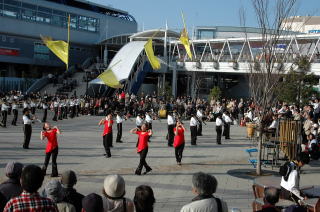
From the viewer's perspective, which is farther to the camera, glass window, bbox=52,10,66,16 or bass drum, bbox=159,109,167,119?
glass window, bbox=52,10,66,16

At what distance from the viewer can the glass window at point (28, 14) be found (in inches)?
1672

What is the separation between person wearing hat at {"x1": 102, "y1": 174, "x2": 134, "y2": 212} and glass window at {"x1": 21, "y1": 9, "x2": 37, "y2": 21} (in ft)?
137

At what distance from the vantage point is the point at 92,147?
1573 cm

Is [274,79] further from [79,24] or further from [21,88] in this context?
[79,24]

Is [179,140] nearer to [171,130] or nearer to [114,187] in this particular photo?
[171,130]

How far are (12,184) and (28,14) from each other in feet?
136

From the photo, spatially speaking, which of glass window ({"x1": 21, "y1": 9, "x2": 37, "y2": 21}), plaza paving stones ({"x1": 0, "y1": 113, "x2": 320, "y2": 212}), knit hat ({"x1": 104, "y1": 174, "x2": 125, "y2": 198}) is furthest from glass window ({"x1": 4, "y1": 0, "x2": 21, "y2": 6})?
knit hat ({"x1": 104, "y1": 174, "x2": 125, "y2": 198})

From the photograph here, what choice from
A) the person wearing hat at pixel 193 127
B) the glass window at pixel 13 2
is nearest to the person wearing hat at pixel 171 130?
the person wearing hat at pixel 193 127

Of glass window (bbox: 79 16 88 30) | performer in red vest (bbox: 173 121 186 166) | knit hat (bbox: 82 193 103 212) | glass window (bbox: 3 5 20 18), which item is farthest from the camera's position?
glass window (bbox: 79 16 88 30)

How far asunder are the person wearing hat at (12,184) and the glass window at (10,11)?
1548 inches

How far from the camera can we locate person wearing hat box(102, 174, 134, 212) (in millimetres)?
4453

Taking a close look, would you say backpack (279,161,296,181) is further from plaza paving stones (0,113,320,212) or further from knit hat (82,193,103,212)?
knit hat (82,193,103,212)

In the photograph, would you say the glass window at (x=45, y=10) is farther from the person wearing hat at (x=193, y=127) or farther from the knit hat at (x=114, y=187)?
the knit hat at (x=114, y=187)

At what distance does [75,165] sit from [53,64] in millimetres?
36757
